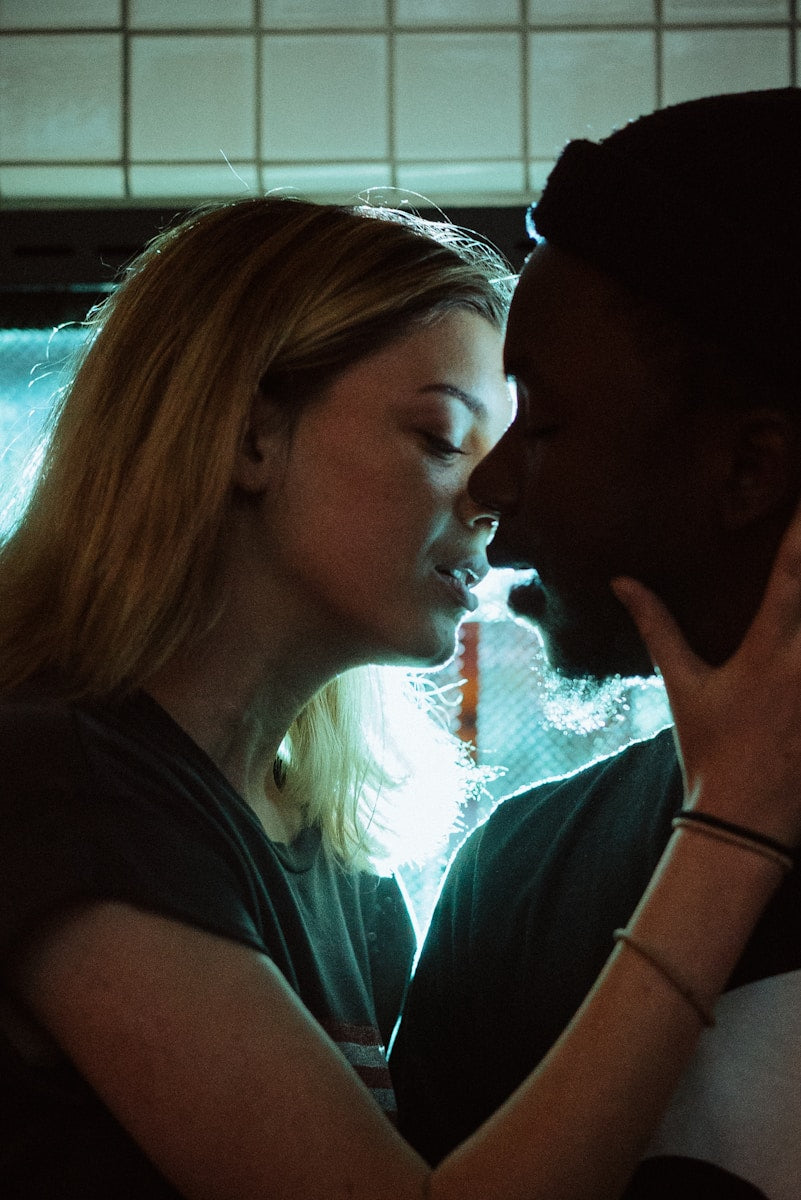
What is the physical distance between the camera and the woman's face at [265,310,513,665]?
4.02 feet

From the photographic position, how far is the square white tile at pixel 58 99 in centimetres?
189

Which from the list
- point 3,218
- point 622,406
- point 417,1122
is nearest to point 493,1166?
point 417,1122

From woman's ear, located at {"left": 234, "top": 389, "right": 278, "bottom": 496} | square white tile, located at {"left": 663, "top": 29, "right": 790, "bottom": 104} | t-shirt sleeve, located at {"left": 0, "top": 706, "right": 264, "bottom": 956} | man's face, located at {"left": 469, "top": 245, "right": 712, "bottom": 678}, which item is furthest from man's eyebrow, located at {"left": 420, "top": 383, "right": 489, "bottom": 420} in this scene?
square white tile, located at {"left": 663, "top": 29, "right": 790, "bottom": 104}

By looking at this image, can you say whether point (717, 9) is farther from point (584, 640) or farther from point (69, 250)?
point (584, 640)

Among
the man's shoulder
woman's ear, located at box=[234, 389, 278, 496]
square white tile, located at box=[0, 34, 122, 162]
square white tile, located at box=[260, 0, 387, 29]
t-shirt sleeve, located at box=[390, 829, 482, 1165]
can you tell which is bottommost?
t-shirt sleeve, located at box=[390, 829, 482, 1165]

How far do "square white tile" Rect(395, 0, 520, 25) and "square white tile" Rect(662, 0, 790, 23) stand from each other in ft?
0.74

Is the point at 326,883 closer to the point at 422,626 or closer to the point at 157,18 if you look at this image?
the point at 422,626

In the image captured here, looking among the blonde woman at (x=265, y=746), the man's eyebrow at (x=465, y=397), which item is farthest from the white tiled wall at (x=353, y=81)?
the man's eyebrow at (x=465, y=397)

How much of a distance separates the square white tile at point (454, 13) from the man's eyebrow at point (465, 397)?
85 centimetres

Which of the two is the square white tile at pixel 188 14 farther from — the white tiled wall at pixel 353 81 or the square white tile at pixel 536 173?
the square white tile at pixel 536 173

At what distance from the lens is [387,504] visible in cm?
123

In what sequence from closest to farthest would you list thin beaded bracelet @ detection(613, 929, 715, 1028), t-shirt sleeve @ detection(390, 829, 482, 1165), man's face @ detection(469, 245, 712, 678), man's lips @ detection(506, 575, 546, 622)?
thin beaded bracelet @ detection(613, 929, 715, 1028)
man's face @ detection(469, 245, 712, 678)
man's lips @ detection(506, 575, 546, 622)
t-shirt sleeve @ detection(390, 829, 482, 1165)

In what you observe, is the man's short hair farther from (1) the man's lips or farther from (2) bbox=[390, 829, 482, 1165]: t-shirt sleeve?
(2) bbox=[390, 829, 482, 1165]: t-shirt sleeve

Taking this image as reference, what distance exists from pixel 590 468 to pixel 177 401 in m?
0.45
